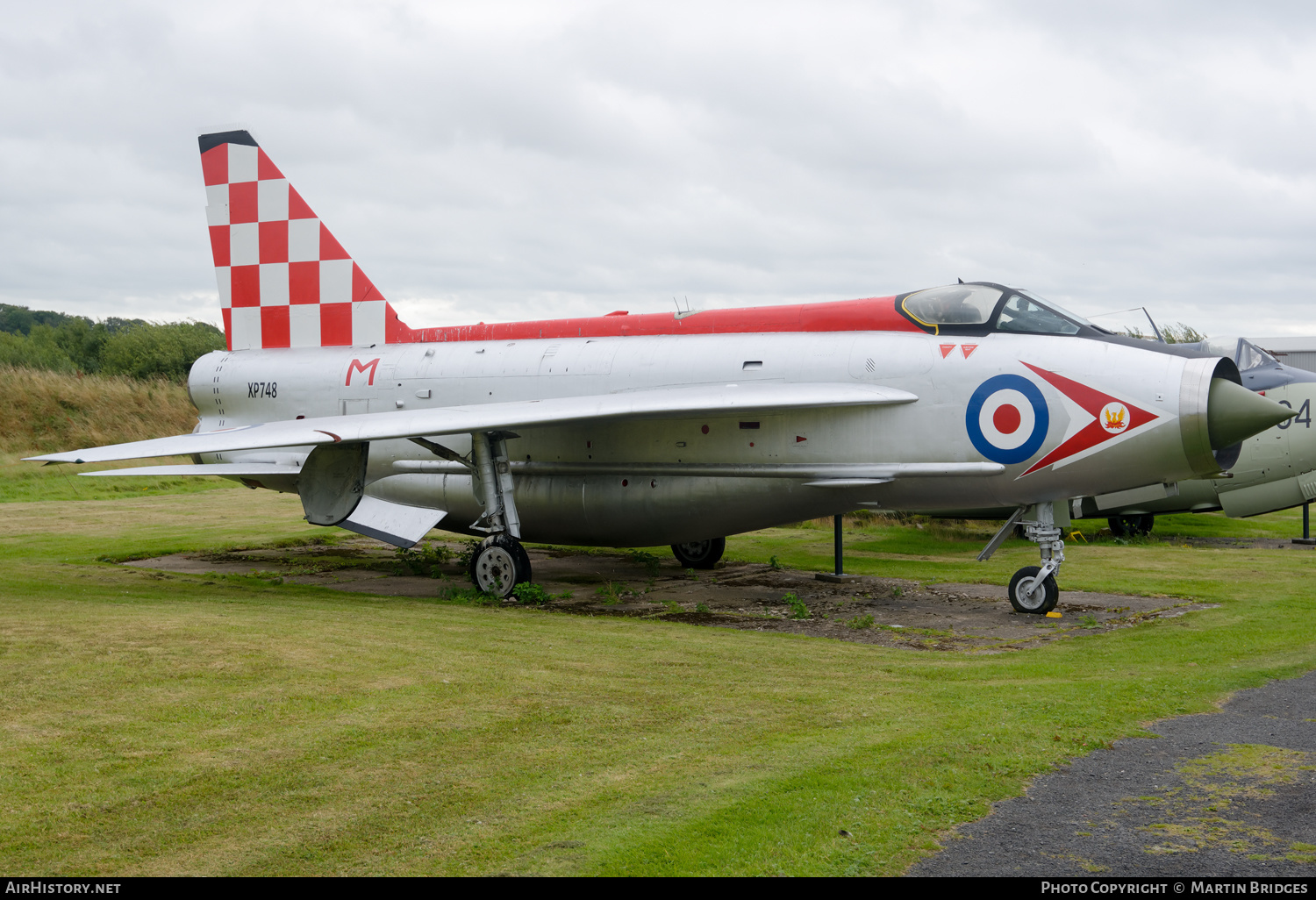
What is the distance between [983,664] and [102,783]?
5321 millimetres

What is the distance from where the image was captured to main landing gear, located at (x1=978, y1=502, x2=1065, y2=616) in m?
9.30

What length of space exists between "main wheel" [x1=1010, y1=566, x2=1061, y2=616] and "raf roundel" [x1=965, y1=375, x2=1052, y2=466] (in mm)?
1057

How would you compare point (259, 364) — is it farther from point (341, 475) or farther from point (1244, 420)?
point (1244, 420)

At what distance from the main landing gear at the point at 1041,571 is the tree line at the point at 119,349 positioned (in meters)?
26.9

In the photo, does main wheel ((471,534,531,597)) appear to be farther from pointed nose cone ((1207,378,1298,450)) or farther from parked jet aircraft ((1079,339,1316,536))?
parked jet aircraft ((1079,339,1316,536))

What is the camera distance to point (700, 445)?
34.6ft

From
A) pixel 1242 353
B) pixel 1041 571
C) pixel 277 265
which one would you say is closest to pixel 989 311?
pixel 1041 571

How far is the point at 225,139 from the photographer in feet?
43.7

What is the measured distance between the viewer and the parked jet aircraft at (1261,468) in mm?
14117

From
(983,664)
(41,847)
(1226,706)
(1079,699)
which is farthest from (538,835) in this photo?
(983,664)

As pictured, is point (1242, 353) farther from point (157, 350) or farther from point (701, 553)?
point (157, 350)

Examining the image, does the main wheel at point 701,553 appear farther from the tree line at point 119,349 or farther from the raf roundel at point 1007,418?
the tree line at point 119,349

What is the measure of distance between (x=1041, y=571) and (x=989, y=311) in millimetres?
2353

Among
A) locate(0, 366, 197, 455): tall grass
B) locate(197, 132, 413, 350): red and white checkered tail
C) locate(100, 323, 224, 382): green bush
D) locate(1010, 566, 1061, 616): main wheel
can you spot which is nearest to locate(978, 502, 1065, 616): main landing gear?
locate(1010, 566, 1061, 616): main wheel
